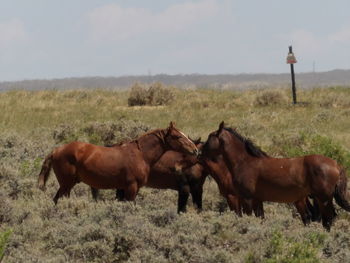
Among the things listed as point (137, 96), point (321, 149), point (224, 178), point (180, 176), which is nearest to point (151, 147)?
point (180, 176)

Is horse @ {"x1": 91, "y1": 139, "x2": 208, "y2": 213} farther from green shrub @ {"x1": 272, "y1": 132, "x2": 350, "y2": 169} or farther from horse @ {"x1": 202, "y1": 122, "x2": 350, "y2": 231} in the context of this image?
green shrub @ {"x1": 272, "y1": 132, "x2": 350, "y2": 169}

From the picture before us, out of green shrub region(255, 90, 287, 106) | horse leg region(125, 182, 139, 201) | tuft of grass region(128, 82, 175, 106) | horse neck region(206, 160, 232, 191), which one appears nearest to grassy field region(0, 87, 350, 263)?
horse leg region(125, 182, 139, 201)

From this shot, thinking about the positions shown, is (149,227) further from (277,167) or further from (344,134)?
(344,134)

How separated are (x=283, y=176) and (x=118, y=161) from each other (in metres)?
2.53

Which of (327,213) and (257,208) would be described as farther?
(257,208)

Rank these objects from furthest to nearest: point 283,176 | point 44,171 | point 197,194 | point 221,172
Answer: point 44,171 → point 197,194 → point 221,172 → point 283,176

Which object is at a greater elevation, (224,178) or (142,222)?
(224,178)

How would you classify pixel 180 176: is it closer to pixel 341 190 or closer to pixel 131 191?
pixel 131 191

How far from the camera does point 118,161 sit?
1109cm

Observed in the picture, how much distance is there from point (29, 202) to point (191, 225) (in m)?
3.70

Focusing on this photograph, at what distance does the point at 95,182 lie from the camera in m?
11.3

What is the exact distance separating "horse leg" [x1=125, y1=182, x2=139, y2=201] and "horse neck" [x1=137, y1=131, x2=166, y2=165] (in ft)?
1.50

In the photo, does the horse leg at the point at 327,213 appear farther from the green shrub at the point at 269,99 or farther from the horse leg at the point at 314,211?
the green shrub at the point at 269,99

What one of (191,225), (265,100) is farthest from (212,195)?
(265,100)
